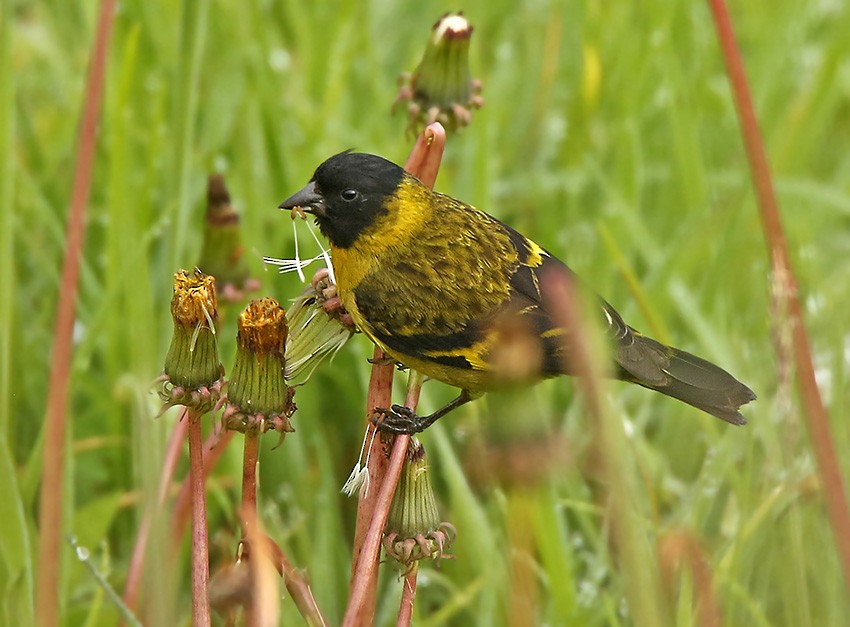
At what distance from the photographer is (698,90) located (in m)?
4.62

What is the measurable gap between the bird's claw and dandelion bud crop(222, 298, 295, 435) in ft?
0.51

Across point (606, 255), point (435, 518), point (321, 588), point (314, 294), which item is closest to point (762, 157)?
point (435, 518)

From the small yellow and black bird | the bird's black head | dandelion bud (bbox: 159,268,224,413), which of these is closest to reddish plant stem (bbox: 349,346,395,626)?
dandelion bud (bbox: 159,268,224,413)

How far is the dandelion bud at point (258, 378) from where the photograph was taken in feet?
6.07

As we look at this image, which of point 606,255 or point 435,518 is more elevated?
point 606,255

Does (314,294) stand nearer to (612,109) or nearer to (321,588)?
(321,588)

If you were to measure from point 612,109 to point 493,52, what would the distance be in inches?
26.3

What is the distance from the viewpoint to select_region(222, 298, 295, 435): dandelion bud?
185 cm

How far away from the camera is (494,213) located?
14.2ft

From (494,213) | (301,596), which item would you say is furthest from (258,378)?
(494,213)

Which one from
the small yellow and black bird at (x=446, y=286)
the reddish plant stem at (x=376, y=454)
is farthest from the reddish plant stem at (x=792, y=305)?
the small yellow and black bird at (x=446, y=286)

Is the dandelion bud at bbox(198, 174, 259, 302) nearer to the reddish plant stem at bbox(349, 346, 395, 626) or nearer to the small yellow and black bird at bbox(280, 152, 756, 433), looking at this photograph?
the small yellow and black bird at bbox(280, 152, 756, 433)

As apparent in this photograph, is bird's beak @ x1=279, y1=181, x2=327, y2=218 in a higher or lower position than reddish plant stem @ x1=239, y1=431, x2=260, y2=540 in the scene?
higher

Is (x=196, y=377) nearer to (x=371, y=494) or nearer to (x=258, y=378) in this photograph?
(x=258, y=378)
